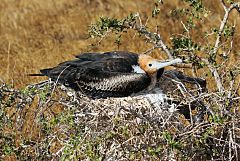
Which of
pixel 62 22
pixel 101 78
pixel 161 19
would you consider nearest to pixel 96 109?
pixel 101 78

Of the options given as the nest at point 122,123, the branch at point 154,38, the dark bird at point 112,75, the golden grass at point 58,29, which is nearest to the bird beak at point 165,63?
the dark bird at point 112,75

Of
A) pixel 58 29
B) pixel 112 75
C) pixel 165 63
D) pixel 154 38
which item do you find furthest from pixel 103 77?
pixel 58 29

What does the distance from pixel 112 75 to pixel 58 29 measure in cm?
573

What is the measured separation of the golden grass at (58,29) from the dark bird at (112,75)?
9.35 feet

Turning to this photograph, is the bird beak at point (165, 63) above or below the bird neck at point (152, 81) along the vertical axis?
above

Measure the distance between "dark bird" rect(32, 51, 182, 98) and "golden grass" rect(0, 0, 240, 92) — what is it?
285cm

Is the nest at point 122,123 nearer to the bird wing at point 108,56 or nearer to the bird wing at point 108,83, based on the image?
the bird wing at point 108,83

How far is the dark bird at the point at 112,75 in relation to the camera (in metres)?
3.90

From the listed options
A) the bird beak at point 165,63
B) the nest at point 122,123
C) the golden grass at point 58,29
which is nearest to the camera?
the nest at point 122,123

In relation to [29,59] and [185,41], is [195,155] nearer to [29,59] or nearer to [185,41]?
[185,41]

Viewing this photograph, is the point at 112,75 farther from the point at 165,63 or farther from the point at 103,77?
the point at 165,63

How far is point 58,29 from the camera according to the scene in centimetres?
959

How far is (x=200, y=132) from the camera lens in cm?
369

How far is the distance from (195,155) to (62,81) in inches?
31.4
